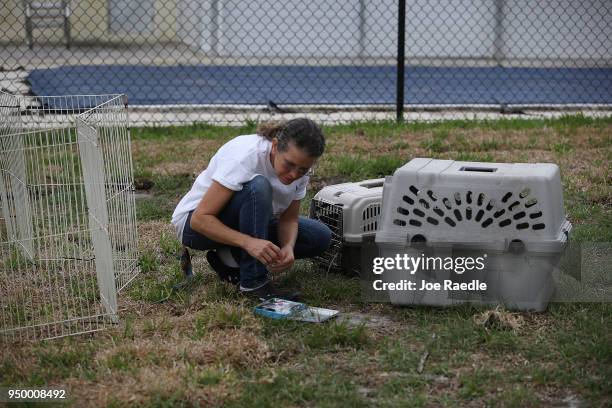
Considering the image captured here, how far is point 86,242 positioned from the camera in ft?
13.5

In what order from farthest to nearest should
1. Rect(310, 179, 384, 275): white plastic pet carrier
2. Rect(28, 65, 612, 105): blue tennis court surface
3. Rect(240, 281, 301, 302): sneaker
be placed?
Rect(28, 65, 612, 105): blue tennis court surface, Rect(310, 179, 384, 275): white plastic pet carrier, Rect(240, 281, 301, 302): sneaker

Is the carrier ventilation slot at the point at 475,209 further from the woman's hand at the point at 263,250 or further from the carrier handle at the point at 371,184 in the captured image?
the carrier handle at the point at 371,184

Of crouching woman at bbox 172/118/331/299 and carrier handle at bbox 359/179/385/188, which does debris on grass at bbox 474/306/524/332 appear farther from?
carrier handle at bbox 359/179/385/188

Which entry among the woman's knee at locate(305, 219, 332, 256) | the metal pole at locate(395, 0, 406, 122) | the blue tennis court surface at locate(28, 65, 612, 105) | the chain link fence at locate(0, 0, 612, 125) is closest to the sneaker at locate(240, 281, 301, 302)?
the woman's knee at locate(305, 219, 332, 256)

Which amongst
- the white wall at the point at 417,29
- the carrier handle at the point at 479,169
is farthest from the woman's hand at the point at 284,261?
the white wall at the point at 417,29

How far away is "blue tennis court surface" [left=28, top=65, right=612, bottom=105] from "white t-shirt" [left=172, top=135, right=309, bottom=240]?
4488 mm

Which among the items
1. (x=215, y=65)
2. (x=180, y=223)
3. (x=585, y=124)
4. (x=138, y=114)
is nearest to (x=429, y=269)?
(x=180, y=223)

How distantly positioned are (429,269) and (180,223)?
956mm

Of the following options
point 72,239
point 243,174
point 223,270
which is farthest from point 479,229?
point 72,239

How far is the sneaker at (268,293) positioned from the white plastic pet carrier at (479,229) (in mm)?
366

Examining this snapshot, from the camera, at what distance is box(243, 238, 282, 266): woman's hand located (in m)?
3.20

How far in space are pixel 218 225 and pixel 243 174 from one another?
201 mm

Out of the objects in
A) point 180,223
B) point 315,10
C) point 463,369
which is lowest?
point 463,369

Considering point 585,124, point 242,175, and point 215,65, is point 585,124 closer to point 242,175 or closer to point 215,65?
point 242,175
